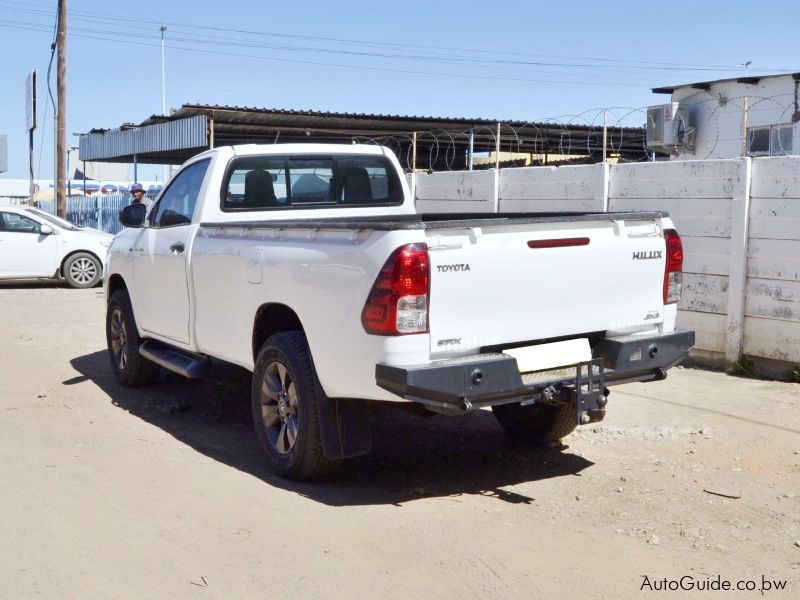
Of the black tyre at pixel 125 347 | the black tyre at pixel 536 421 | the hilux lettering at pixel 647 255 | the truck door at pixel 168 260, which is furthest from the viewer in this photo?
the black tyre at pixel 125 347

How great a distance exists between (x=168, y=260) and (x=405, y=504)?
300 cm

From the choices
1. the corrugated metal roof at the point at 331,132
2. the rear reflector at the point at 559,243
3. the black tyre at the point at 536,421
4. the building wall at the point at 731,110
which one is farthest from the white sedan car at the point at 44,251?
the rear reflector at the point at 559,243

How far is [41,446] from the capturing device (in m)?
6.80

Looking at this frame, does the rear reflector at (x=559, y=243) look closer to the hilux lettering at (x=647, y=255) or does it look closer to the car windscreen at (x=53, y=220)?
the hilux lettering at (x=647, y=255)

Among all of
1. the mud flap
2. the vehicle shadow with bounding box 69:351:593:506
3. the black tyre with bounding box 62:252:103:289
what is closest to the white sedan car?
the black tyre with bounding box 62:252:103:289

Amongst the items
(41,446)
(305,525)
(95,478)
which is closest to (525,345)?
(305,525)

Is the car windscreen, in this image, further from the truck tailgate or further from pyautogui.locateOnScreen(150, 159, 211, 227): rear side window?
the truck tailgate

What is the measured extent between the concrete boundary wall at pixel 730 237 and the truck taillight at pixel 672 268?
3.02 m

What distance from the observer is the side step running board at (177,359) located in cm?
714

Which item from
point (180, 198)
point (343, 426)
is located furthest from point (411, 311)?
point (180, 198)

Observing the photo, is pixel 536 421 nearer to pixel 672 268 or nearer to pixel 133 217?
pixel 672 268

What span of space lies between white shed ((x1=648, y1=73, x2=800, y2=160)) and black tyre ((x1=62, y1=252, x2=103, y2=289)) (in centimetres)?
1153

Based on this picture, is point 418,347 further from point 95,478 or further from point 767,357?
point 767,357

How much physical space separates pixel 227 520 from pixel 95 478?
1.23m
